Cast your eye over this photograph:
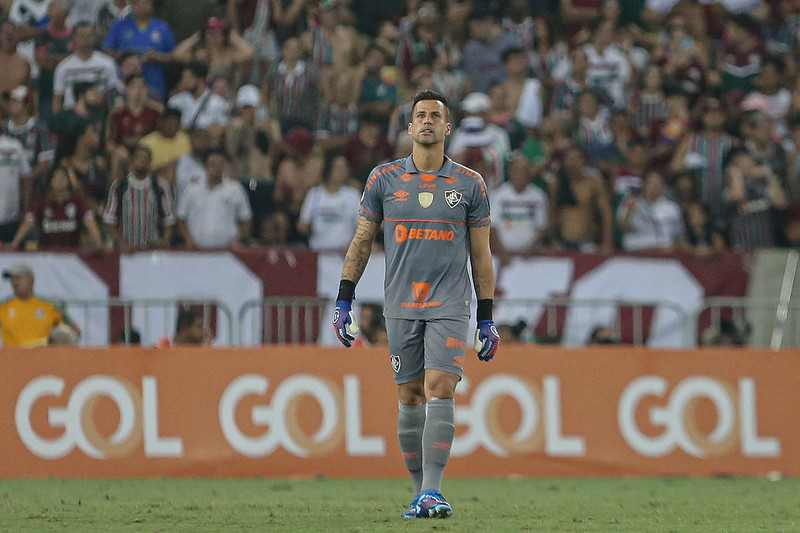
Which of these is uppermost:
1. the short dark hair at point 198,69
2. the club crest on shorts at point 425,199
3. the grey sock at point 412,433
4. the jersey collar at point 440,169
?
the short dark hair at point 198,69

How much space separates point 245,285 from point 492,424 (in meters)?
3.49

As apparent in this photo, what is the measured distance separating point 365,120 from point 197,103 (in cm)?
222

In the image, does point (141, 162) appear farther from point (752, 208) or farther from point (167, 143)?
point (752, 208)

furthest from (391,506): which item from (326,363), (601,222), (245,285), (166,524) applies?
(601,222)

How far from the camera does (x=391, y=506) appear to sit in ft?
30.6

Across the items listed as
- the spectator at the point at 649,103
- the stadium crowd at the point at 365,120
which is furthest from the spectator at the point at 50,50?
the spectator at the point at 649,103

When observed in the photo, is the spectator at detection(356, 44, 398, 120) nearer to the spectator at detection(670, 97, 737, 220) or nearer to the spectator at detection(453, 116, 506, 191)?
the spectator at detection(453, 116, 506, 191)

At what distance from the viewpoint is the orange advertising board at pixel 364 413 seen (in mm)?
12516

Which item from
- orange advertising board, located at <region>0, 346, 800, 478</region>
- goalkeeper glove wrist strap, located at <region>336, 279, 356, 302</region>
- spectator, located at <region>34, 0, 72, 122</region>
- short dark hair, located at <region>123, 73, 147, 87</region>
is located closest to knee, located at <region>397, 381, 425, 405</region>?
goalkeeper glove wrist strap, located at <region>336, 279, 356, 302</region>

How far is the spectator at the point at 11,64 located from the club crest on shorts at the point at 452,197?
34.4 feet

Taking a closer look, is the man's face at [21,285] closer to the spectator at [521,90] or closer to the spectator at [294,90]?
the spectator at [294,90]

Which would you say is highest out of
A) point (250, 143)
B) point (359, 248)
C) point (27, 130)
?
point (27, 130)

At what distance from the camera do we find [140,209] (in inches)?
599

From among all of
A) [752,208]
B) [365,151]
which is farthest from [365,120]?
[752,208]
